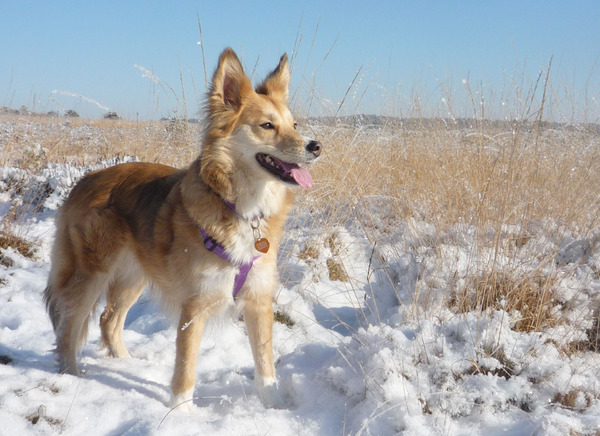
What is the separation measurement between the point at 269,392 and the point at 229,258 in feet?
2.74

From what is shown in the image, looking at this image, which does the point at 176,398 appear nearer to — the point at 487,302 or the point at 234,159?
the point at 234,159

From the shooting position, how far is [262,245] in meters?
2.54

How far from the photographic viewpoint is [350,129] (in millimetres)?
6504

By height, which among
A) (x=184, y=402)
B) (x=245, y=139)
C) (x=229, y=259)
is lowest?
(x=184, y=402)

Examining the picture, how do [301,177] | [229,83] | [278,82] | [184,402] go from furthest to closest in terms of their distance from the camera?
[278,82], [229,83], [301,177], [184,402]

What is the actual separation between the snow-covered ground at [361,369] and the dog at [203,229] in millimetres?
244

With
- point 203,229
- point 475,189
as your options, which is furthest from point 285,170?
point 475,189

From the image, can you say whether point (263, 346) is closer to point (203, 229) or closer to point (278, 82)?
point (203, 229)

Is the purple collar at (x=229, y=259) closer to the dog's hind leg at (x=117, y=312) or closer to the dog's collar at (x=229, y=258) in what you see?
the dog's collar at (x=229, y=258)

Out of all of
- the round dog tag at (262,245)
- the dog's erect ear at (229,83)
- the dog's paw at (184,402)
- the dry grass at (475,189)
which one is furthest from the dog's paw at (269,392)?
the dog's erect ear at (229,83)

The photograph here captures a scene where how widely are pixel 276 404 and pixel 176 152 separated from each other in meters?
4.87

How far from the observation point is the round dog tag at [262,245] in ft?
8.32

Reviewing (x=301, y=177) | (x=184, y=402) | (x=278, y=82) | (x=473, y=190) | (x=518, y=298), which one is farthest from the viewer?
(x=473, y=190)

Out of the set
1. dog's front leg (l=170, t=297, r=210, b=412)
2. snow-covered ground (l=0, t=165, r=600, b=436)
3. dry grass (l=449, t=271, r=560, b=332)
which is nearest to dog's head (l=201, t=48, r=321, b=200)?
dog's front leg (l=170, t=297, r=210, b=412)
